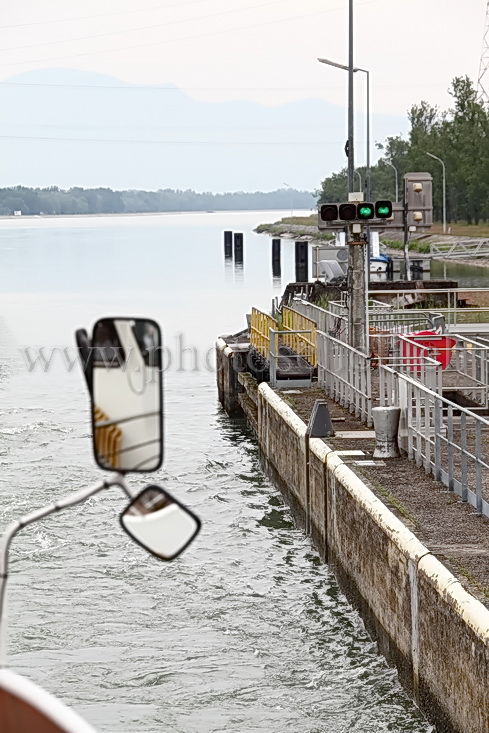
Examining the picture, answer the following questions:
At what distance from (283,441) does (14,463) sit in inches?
251

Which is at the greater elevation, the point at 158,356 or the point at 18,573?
the point at 158,356

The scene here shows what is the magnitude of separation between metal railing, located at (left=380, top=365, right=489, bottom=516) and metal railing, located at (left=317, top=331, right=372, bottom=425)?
442mm

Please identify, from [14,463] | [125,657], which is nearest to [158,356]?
[125,657]

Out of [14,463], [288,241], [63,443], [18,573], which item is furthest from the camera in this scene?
[288,241]

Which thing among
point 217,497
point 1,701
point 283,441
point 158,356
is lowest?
point 217,497

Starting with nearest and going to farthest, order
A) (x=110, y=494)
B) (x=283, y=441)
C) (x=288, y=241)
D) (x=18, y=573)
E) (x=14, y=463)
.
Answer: (x=18, y=573), (x=283, y=441), (x=110, y=494), (x=14, y=463), (x=288, y=241)

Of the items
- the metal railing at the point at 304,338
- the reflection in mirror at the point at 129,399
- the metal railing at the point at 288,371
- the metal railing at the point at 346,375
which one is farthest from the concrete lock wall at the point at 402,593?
the metal railing at the point at 304,338

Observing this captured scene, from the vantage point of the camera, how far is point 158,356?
3.39 metres

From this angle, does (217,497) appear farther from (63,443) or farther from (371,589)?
(371,589)

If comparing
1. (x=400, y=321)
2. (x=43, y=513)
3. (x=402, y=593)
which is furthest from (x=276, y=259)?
(x=43, y=513)

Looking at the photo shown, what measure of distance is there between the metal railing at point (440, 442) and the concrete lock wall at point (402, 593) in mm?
839

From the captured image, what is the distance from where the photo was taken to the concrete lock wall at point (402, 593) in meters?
7.90

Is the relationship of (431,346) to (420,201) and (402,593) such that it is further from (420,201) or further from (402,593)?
(402,593)

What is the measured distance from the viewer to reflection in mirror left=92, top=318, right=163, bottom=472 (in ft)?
11.0
